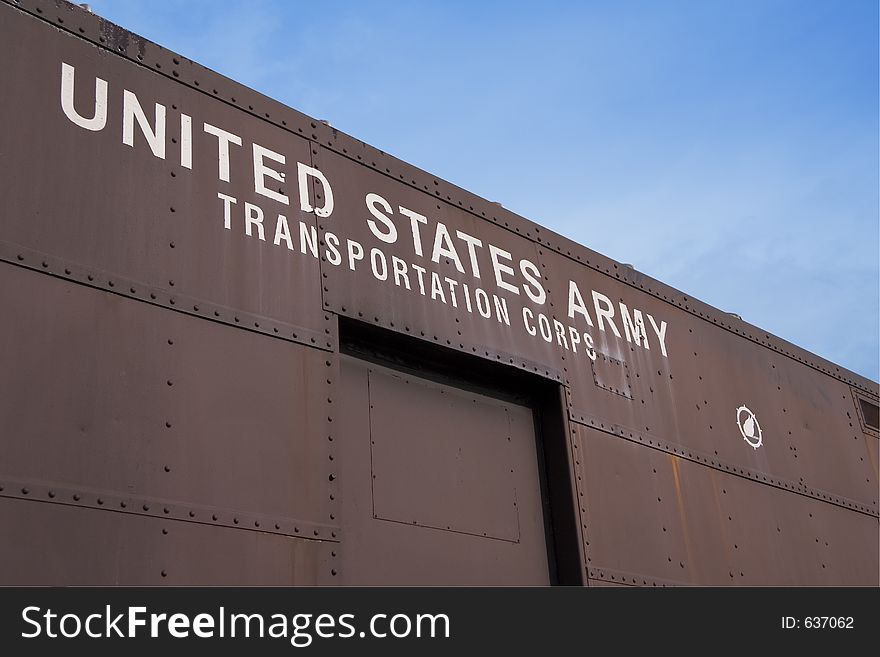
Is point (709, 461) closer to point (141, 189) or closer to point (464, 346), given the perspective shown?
point (464, 346)

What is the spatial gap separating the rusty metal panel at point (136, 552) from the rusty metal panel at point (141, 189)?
0.91m

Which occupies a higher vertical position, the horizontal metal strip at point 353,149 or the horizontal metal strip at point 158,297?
the horizontal metal strip at point 353,149

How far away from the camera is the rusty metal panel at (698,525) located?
5.98 meters

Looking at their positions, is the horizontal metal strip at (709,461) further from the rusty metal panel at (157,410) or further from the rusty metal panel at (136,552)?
the rusty metal panel at (136,552)

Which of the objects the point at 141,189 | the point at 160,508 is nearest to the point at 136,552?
the point at 160,508

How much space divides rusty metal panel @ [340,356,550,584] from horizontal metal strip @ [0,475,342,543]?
268mm

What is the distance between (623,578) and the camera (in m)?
5.86

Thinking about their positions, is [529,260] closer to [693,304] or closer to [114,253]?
[693,304]

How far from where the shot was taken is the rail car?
405cm

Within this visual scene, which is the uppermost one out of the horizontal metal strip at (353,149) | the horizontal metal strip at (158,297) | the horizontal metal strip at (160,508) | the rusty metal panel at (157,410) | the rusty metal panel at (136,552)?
the horizontal metal strip at (353,149)

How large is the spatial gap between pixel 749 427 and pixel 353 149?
3.43 meters

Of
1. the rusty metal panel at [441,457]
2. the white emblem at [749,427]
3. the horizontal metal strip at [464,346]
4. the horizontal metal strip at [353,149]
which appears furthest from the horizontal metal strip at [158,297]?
the white emblem at [749,427]

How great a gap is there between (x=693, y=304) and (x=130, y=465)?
4.61 meters
